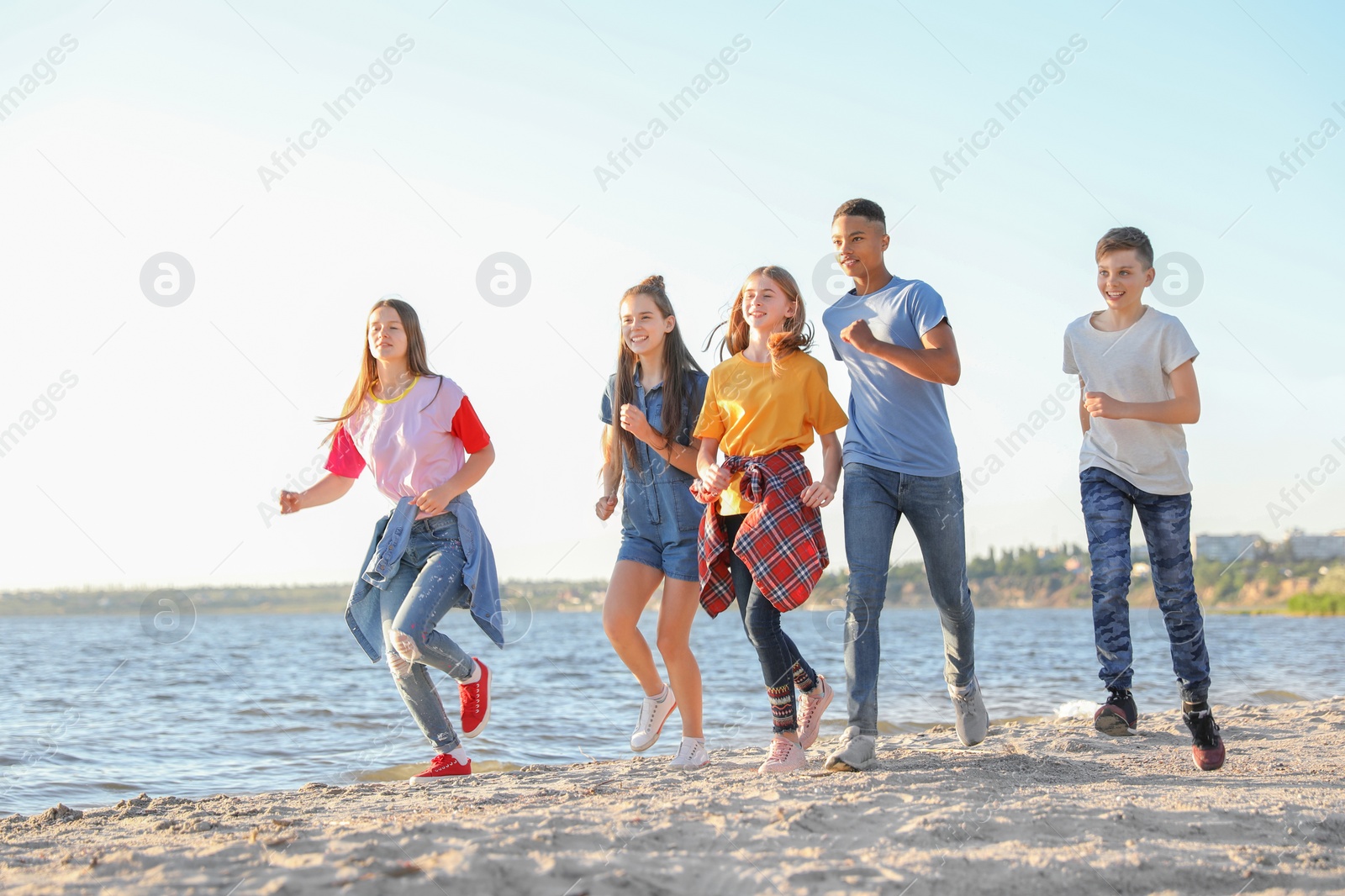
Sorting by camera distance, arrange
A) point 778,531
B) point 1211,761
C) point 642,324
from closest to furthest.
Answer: point 778,531 → point 1211,761 → point 642,324

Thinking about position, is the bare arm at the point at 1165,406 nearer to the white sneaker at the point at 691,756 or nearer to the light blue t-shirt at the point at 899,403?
the light blue t-shirt at the point at 899,403

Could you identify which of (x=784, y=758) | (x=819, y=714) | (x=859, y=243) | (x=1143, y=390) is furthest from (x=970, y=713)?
(x=859, y=243)

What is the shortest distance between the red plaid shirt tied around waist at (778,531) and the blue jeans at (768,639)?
7 cm

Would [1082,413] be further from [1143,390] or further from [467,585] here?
[467,585]

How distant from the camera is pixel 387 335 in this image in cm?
477

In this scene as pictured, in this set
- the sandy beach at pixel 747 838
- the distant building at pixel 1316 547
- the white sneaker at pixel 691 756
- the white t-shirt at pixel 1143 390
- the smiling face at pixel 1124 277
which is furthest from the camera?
the distant building at pixel 1316 547

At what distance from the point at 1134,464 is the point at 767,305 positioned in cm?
170

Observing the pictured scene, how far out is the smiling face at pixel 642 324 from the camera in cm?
467

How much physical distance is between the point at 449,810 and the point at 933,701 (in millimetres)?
6986

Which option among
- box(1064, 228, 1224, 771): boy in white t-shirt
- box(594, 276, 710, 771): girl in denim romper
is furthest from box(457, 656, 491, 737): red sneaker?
box(1064, 228, 1224, 771): boy in white t-shirt

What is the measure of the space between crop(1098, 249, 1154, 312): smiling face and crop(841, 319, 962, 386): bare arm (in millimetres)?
990

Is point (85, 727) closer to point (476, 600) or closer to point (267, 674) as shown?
point (476, 600)

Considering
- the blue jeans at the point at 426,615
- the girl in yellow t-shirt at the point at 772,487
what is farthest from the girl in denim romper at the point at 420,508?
the girl in yellow t-shirt at the point at 772,487

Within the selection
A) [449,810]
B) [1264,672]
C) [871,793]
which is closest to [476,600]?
[449,810]
